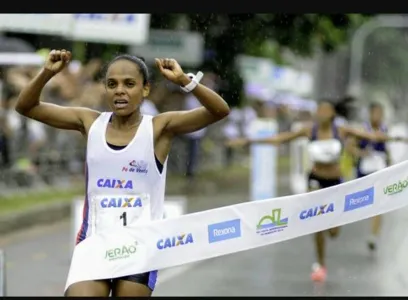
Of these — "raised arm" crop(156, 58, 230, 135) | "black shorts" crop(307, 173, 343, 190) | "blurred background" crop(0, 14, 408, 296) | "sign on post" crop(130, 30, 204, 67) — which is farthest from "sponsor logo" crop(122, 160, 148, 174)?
"sign on post" crop(130, 30, 204, 67)

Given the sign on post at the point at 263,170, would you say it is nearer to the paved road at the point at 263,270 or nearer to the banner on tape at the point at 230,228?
the paved road at the point at 263,270

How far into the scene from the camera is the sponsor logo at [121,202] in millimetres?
5758

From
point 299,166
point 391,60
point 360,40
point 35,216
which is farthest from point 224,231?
point 391,60

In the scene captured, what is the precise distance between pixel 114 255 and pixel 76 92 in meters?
12.4

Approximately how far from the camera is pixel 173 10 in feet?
39.0

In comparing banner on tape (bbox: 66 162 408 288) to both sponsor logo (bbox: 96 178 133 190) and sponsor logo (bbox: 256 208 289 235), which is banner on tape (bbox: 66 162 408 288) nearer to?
sponsor logo (bbox: 256 208 289 235)

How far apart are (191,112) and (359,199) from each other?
1.16 meters

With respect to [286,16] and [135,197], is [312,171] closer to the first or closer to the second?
[286,16]

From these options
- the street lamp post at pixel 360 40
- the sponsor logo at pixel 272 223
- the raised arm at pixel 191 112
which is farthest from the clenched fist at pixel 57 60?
the street lamp post at pixel 360 40

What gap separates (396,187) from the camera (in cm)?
655

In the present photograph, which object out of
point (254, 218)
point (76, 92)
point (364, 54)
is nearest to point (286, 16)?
point (76, 92)

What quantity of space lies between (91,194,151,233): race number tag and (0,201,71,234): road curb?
959cm

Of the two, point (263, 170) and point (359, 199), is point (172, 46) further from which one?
point (359, 199)

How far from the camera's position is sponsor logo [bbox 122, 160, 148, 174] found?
5.74 meters
